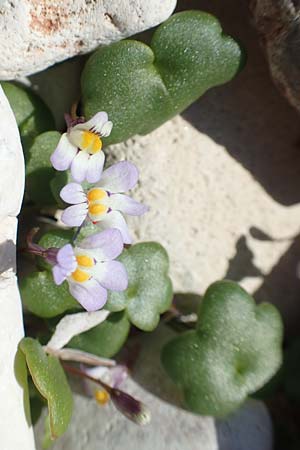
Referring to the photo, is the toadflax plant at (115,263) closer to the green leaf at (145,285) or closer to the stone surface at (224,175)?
the green leaf at (145,285)

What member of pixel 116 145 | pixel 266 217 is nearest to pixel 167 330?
pixel 266 217

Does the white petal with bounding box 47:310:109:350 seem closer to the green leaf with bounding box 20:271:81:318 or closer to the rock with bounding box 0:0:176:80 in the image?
the green leaf with bounding box 20:271:81:318

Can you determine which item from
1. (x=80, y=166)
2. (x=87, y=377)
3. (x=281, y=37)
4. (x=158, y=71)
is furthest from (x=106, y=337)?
(x=281, y=37)

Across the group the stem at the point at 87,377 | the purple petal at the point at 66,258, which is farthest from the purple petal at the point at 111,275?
the stem at the point at 87,377

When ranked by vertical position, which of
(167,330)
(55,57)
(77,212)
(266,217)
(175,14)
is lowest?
(167,330)

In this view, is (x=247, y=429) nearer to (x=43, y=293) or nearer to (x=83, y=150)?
(x=43, y=293)

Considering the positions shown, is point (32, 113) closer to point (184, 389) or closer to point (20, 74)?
point (20, 74)
